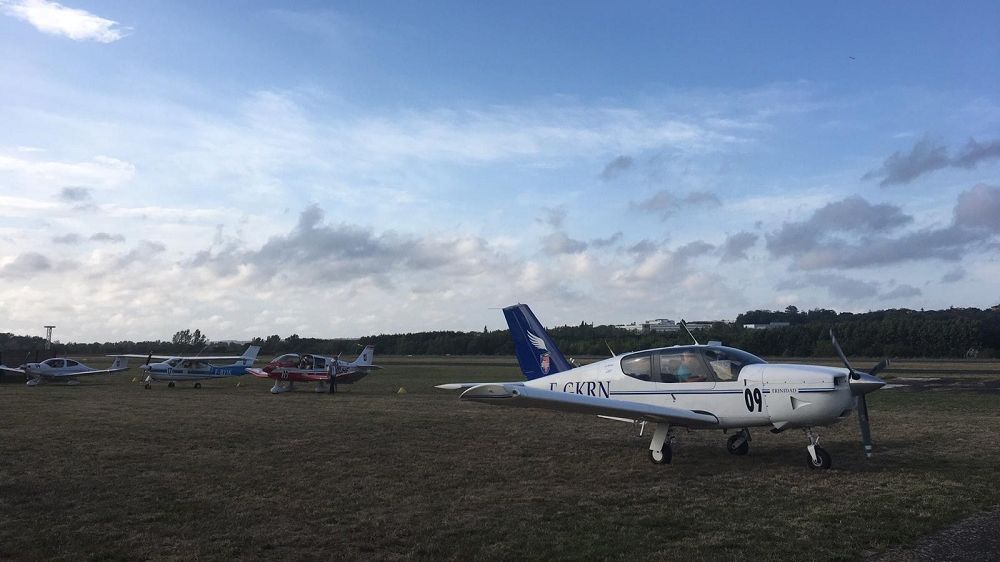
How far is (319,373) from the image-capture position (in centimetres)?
2914

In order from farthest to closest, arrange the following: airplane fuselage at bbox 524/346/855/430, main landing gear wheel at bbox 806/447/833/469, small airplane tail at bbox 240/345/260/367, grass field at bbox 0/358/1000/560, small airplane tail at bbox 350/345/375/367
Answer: small airplane tail at bbox 240/345/260/367 → small airplane tail at bbox 350/345/375/367 → main landing gear wheel at bbox 806/447/833/469 → airplane fuselage at bbox 524/346/855/430 → grass field at bbox 0/358/1000/560

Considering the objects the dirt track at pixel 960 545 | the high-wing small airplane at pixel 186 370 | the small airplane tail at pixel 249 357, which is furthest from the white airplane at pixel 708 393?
the small airplane tail at pixel 249 357

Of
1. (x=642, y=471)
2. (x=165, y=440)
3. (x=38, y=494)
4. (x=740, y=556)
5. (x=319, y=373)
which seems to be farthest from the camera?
(x=319, y=373)

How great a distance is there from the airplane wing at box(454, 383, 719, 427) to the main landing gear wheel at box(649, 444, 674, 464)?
0.47 meters

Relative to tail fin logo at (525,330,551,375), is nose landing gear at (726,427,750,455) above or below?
below

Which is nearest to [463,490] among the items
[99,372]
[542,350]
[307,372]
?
[542,350]

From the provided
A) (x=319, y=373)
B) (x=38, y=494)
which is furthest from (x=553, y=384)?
(x=319, y=373)

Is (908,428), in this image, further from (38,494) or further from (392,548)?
(38,494)

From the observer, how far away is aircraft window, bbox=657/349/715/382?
36.5ft

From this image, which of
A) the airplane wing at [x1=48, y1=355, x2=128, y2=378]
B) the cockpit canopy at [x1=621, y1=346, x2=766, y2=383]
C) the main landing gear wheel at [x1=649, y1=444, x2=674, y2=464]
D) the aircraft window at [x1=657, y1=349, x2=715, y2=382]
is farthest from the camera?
the airplane wing at [x1=48, y1=355, x2=128, y2=378]

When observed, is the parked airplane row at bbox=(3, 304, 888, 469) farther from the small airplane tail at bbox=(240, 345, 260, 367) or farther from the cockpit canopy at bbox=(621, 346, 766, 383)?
the small airplane tail at bbox=(240, 345, 260, 367)

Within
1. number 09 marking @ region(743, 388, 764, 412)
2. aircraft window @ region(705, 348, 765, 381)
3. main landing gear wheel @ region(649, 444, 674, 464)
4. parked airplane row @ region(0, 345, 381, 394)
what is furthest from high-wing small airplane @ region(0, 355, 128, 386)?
number 09 marking @ region(743, 388, 764, 412)

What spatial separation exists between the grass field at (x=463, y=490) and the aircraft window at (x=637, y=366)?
1.36 m

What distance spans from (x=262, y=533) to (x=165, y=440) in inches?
301
